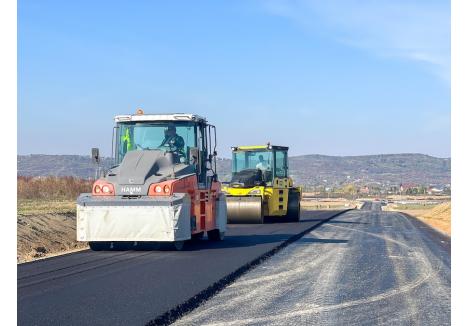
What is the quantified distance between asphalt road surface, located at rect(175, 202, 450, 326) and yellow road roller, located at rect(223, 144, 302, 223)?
30.7ft

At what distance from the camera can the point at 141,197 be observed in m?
12.9

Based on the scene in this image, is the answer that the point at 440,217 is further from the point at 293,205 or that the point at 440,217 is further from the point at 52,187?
the point at 52,187

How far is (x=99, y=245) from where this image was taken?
1327 cm

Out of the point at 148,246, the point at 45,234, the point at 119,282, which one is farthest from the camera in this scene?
the point at 45,234

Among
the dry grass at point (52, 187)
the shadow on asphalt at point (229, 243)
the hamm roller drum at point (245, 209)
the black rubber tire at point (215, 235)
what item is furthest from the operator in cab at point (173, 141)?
the dry grass at point (52, 187)

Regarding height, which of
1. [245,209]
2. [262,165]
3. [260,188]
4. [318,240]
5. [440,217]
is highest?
[262,165]

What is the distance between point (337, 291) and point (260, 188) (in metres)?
15.4

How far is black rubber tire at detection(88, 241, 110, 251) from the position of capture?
518 inches

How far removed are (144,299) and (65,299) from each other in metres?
0.94

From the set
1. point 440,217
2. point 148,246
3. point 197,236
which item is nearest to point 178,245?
point 148,246

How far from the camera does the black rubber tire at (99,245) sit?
13145 mm

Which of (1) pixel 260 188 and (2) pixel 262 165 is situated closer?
(1) pixel 260 188
